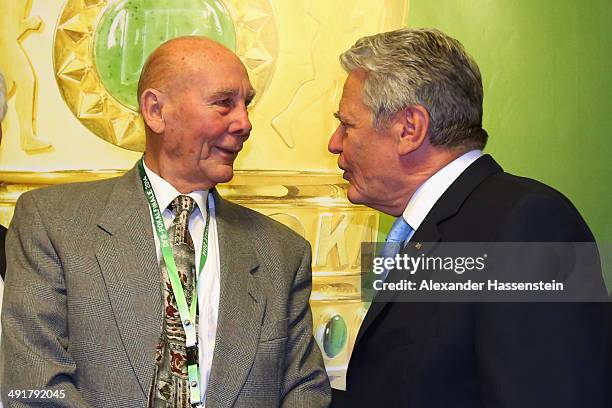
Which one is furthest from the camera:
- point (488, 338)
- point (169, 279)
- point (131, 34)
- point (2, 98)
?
point (131, 34)

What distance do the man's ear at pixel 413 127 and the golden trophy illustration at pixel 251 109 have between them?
0.90 m

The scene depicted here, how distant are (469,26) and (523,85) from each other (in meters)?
0.30

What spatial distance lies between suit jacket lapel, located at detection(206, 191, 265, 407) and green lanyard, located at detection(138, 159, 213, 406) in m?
0.05

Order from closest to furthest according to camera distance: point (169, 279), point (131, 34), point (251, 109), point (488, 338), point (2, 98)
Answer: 1. point (488, 338)
2. point (169, 279)
3. point (2, 98)
4. point (131, 34)
5. point (251, 109)

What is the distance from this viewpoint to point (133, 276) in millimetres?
2090

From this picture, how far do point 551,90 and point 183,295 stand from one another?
5.77 ft

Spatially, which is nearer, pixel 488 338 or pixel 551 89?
pixel 488 338

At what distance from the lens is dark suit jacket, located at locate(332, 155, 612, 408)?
156 cm

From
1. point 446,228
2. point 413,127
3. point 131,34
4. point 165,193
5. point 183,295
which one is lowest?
point 183,295

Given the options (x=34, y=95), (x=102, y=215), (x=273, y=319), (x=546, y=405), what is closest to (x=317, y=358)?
(x=273, y=319)

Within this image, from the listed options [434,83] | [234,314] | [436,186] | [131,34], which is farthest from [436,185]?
[131,34]

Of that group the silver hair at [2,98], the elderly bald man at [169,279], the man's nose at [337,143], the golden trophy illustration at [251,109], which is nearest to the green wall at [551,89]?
the golden trophy illustration at [251,109]

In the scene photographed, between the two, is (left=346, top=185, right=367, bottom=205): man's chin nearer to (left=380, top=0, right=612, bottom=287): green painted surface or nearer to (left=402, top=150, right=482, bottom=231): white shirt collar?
(left=402, top=150, right=482, bottom=231): white shirt collar

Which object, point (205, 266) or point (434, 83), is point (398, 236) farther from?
point (205, 266)
